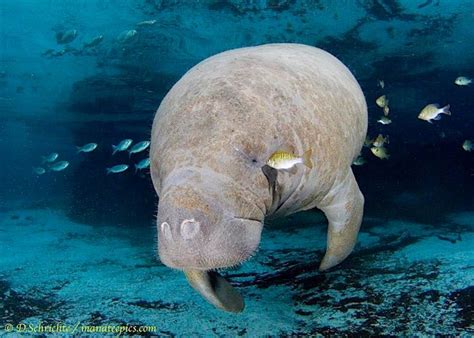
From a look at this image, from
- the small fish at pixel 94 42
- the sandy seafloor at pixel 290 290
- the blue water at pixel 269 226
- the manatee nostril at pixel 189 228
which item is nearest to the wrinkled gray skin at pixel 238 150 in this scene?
the manatee nostril at pixel 189 228

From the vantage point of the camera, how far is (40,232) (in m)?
17.0

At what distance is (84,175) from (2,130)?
890 centimetres

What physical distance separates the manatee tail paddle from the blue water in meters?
0.42

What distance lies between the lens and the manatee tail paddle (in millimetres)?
4266

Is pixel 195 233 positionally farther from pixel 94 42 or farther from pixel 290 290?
pixel 94 42

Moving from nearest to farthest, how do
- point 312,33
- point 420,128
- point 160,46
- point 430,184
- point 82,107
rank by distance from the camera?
point 312,33, point 160,46, point 430,184, point 82,107, point 420,128

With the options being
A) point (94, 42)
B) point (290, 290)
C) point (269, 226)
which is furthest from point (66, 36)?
point (290, 290)

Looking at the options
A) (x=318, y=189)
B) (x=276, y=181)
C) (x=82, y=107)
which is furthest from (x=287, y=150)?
(x=82, y=107)

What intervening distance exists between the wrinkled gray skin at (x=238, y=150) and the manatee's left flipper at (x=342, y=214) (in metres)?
0.04

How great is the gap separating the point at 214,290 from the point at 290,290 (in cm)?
174

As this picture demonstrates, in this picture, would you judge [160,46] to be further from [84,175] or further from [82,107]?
[84,175]

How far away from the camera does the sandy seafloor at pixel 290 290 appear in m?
4.56

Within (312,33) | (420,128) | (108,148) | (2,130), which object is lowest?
(108,148)

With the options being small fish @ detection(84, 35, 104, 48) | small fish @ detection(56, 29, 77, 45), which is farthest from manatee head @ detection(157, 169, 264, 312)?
small fish @ detection(84, 35, 104, 48)
